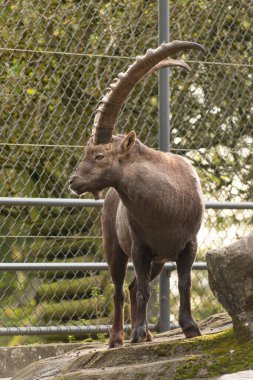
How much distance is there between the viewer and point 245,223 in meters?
9.70

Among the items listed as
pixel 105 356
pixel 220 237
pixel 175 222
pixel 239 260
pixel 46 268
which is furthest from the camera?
pixel 220 237

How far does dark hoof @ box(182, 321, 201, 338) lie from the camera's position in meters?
6.40

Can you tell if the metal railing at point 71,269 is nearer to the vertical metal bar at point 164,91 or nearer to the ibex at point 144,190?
the vertical metal bar at point 164,91

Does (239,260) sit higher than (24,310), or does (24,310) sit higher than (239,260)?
(239,260)

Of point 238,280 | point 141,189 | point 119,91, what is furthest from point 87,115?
point 238,280

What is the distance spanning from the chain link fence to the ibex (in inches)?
71.2

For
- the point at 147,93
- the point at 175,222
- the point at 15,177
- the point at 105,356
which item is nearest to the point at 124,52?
the point at 147,93

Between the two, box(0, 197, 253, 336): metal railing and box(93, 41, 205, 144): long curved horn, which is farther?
box(0, 197, 253, 336): metal railing

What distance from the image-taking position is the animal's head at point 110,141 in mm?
6543

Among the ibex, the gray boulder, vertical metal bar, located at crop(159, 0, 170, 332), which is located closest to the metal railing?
vertical metal bar, located at crop(159, 0, 170, 332)

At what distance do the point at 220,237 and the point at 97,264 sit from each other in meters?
1.34

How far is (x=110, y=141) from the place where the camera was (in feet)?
21.8

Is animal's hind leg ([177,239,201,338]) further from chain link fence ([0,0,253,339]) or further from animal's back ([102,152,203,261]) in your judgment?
chain link fence ([0,0,253,339])

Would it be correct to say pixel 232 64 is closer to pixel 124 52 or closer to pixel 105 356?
pixel 124 52
